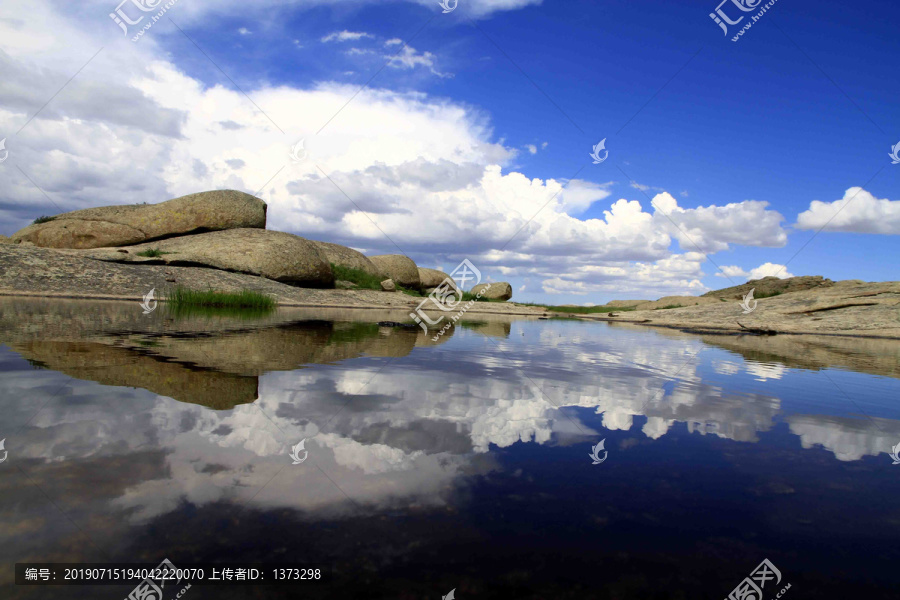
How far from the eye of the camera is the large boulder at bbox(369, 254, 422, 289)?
3956 cm

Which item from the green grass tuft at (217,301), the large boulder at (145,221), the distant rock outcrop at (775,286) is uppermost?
the large boulder at (145,221)

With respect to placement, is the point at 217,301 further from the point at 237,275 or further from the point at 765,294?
the point at 765,294

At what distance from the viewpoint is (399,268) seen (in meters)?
40.3

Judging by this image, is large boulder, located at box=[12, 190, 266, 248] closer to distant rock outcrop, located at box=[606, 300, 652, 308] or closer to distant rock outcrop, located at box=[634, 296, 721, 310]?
distant rock outcrop, located at box=[634, 296, 721, 310]

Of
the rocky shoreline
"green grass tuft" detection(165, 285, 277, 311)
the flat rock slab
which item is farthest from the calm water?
the rocky shoreline

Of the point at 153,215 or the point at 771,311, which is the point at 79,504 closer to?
the point at 771,311

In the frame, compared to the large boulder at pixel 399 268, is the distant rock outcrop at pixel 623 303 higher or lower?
lower

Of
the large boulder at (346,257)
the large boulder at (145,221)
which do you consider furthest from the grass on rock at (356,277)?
the large boulder at (145,221)

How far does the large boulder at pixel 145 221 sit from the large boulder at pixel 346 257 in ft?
22.1

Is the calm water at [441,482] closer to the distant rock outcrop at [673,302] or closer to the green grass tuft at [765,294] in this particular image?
the green grass tuft at [765,294]

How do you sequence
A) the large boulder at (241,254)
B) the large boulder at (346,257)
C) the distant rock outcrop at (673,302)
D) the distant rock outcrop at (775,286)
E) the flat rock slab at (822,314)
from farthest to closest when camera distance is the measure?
the large boulder at (346,257)
the distant rock outcrop at (673,302)
the distant rock outcrop at (775,286)
the large boulder at (241,254)
the flat rock slab at (822,314)

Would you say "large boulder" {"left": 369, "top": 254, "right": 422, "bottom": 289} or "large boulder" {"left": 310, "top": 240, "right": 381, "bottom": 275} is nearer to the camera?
"large boulder" {"left": 310, "top": 240, "right": 381, "bottom": 275}

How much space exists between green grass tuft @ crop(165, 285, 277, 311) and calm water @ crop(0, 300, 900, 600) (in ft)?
36.7

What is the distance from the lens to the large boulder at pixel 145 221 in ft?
81.5
